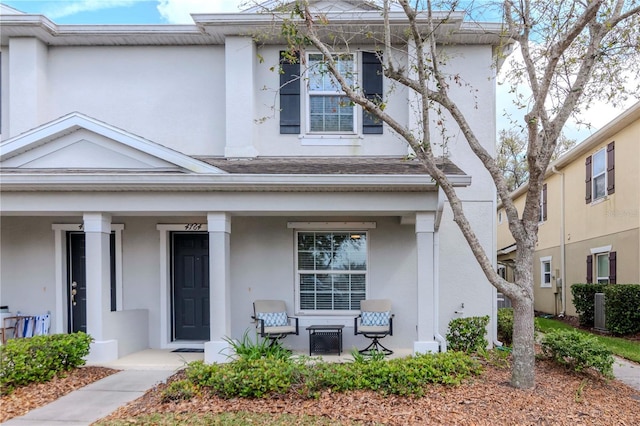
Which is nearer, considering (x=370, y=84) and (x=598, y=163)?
(x=370, y=84)

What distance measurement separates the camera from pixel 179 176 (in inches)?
285

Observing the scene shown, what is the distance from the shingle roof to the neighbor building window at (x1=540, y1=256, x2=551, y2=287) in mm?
11123

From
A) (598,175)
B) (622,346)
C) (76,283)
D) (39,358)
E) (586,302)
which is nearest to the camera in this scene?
(39,358)

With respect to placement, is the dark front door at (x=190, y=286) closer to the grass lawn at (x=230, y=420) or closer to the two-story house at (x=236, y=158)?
the two-story house at (x=236, y=158)

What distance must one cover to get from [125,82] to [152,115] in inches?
34.5

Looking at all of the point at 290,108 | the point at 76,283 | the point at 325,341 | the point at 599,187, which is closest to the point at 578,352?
the point at 325,341

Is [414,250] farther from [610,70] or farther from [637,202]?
[637,202]

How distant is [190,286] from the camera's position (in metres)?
9.16

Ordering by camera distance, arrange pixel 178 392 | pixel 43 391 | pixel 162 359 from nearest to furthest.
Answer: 1. pixel 178 392
2. pixel 43 391
3. pixel 162 359

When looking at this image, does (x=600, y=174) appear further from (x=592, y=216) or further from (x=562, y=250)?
(x=562, y=250)

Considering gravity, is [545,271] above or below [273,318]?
below

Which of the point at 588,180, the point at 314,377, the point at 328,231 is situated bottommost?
the point at 314,377

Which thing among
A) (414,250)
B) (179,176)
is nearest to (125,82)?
(179,176)

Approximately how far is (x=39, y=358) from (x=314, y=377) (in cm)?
378
